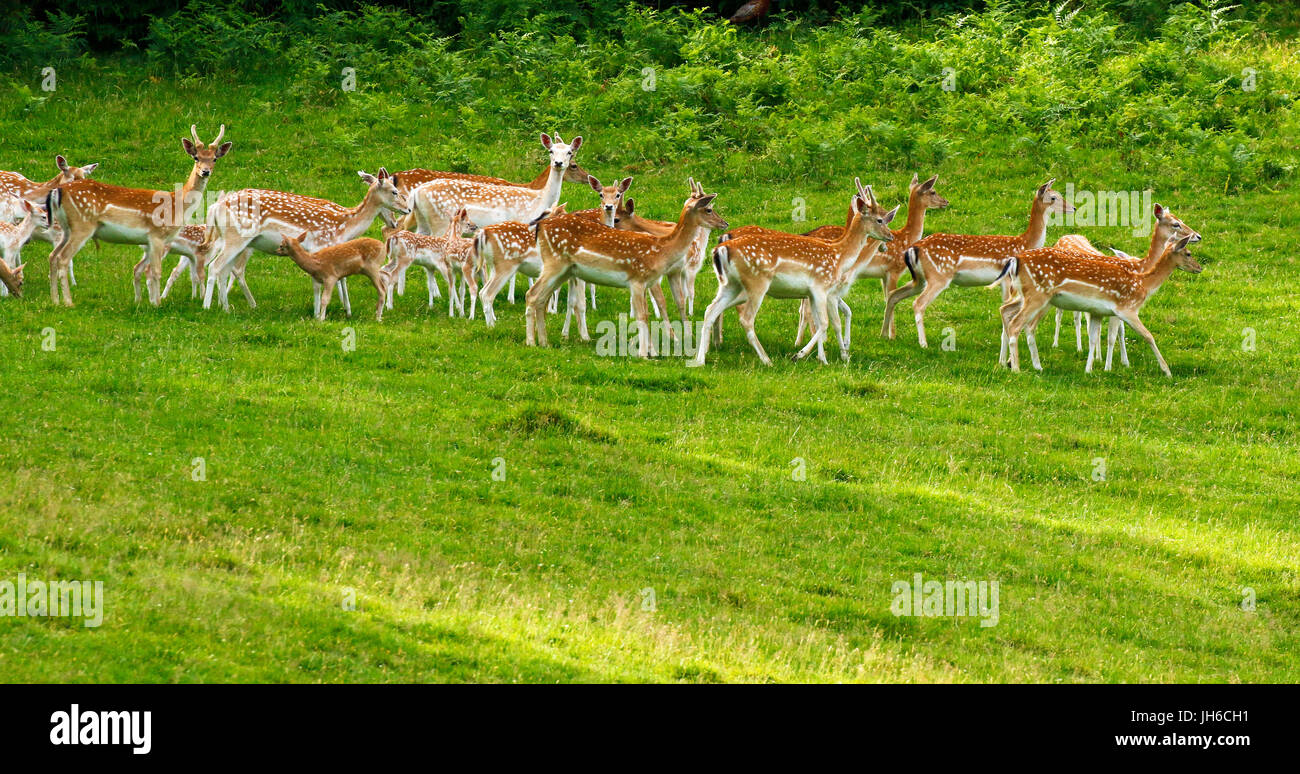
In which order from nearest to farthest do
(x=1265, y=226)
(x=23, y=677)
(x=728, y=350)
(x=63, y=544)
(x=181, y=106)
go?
(x=23, y=677), (x=63, y=544), (x=728, y=350), (x=1265, y=226), (x=181, y=106)

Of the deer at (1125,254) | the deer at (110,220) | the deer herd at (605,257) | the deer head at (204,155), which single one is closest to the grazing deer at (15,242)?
the deer herd at (605,257)

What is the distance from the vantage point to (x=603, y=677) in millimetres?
10492

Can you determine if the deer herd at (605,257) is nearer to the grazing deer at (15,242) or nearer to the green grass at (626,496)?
the grazing deer at (15,242)

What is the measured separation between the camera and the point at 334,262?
19.9 metres

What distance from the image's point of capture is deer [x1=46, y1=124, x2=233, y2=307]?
770 inches

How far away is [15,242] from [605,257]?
7.87 metres

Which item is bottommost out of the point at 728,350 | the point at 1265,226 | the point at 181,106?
the point at 728,350

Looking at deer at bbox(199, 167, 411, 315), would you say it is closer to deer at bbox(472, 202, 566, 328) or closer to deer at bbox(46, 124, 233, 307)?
deer at bbox(46, 124, 233, 307)

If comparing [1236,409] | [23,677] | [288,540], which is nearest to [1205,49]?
[1236,409]

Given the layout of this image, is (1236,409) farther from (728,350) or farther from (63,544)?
(63,544)

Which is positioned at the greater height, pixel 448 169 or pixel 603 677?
pixel 448 169

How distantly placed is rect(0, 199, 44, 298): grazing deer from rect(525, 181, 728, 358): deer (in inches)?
262

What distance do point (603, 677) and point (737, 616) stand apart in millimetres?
2183

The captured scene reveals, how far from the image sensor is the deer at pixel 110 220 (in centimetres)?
1956
